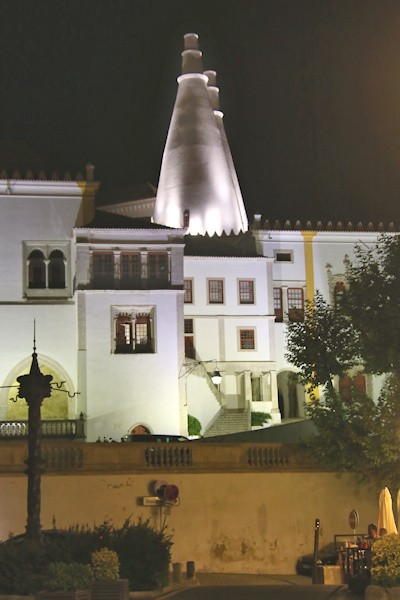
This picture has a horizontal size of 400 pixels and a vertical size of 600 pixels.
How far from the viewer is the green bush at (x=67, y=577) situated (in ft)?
70.8

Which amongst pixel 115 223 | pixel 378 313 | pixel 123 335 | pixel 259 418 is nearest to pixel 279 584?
pixel 378 313

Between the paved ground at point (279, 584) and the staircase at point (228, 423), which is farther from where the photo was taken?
the staircase at point (228, 423)

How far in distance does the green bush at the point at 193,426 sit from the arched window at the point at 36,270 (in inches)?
354

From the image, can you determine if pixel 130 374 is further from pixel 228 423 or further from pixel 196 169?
pixel 196 169

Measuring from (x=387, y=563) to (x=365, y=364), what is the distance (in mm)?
15167

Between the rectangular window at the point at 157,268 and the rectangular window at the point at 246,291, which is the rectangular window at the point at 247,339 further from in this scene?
the rectangular window at the point at 157,268

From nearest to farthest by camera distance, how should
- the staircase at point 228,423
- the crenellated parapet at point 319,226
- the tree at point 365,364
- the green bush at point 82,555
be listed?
the green bush at point 82,555
the tree at point 365,364
the staircase at point 228,423
the crenellated parapet at point 319,226

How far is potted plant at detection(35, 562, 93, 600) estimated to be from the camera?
2080 centimetres

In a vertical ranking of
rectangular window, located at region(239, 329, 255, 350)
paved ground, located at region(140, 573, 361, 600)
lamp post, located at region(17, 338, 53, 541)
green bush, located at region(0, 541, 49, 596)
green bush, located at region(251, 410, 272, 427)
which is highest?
rectangular window, located at region(239, 329, 255, 350)

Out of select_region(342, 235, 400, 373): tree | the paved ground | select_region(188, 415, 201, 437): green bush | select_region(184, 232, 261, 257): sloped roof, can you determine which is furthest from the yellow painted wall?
Answer: select_region(184, 232, 261, 257): sloped roof

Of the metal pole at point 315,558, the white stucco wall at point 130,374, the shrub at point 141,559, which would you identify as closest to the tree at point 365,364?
the metal pole at point 315,558

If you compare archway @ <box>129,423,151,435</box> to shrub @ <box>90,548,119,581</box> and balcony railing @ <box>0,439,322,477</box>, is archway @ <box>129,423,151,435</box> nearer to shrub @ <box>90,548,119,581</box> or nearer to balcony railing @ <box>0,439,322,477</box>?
balcony railing @ <box>0,439,322,477</box>

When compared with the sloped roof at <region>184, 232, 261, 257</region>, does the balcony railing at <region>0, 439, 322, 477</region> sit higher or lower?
lower

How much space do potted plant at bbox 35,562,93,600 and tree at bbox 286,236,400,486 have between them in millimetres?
13854
